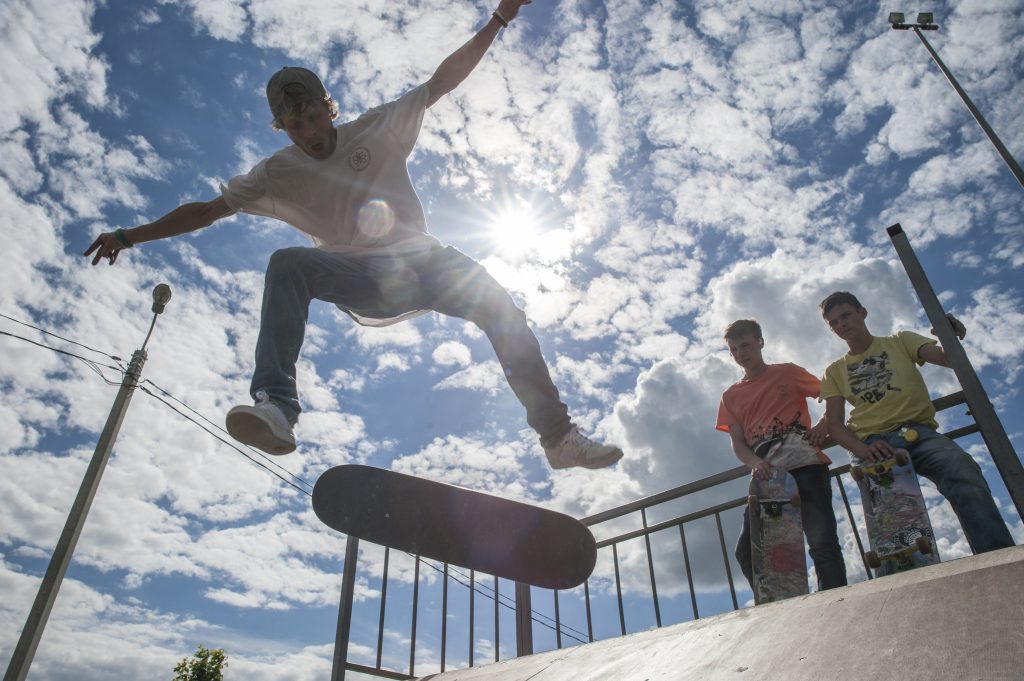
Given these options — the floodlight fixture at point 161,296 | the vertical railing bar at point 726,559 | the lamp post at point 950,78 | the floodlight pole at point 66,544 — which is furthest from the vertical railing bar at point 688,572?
the floodlight fixture at point 161,296

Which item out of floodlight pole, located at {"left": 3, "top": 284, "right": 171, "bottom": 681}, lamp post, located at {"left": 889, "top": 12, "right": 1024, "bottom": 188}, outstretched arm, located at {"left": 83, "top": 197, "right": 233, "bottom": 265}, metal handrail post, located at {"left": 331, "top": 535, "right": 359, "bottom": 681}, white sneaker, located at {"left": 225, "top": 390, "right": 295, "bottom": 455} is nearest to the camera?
white sneaker, located at {"left": 225, "top": 390, "right": 295, "bottom": 455}

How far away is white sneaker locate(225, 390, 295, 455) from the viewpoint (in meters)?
2.18

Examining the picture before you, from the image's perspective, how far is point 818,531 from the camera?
118 inches

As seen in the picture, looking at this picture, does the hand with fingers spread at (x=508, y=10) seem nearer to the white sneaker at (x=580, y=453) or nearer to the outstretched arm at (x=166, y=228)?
the outstretched arm at (x=166, y=228)

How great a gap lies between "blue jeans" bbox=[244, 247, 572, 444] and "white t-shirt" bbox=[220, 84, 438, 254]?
0.12 meters

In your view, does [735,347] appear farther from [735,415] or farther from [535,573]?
[535,573]

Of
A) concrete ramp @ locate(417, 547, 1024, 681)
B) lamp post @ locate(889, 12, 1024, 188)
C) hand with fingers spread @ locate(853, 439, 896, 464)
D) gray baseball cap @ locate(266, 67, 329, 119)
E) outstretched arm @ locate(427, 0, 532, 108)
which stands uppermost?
lamp post @ locate(889, 12, 1024, 188)

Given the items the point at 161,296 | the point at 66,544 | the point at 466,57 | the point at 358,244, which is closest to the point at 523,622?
the point at 358,244

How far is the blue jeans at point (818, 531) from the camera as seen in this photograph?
2.91m

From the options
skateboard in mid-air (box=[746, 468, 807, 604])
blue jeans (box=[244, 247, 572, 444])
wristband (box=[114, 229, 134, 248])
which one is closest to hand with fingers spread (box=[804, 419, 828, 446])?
skateboard in mid-air (box=[746, 468, 807, 604])

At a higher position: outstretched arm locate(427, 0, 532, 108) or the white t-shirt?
outstretched arm locate(427, 0, 532, 108)

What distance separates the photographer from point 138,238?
124 inches

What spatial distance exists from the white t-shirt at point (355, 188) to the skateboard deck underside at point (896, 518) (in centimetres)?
220

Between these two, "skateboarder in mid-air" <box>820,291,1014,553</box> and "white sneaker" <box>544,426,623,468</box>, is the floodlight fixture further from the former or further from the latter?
"skateboarder in mid-air" <box>820,291,1014,553</box>
